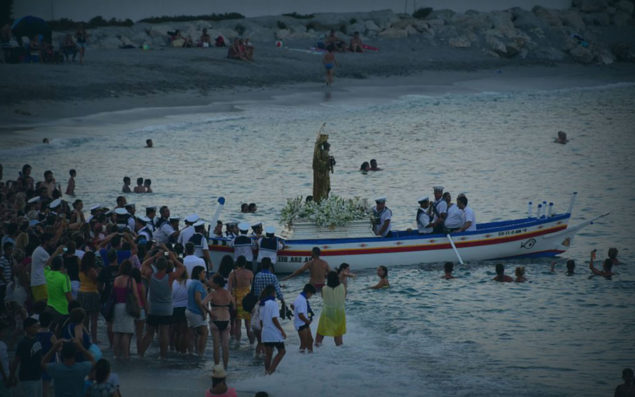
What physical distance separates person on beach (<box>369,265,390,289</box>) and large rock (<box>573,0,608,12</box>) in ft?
209

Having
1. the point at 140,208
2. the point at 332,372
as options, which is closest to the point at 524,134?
the point at 140,208

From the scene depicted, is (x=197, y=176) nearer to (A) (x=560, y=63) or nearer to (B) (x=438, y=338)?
(B) (x=438, y=338)

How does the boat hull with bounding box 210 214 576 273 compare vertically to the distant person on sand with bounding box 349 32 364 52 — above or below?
below

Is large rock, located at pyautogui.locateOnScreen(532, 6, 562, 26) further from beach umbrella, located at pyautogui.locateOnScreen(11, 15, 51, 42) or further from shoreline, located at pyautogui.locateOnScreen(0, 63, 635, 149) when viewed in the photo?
beach umbrella, located at pyautogui.locateOnScreen(11, 15, 51, 42)

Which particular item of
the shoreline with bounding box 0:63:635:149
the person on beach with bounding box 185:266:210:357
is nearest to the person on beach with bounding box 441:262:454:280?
the person on beach with bounding box 185:266:210:357

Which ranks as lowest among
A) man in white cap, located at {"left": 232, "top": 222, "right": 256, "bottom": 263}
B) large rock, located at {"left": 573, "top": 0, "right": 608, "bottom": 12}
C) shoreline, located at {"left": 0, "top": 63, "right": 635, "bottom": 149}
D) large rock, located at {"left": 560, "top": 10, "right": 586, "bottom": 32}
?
man in white cap, located at {"left": 232, "top": 222, "right": 256, "bottom": 263}

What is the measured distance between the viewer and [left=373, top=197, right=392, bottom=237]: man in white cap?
2061 centimetres

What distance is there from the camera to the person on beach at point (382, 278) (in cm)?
1923

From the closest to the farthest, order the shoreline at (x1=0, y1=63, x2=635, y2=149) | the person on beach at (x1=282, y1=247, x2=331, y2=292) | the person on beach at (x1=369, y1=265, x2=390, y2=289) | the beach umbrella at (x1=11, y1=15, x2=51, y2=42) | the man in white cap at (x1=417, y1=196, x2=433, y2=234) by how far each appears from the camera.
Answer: the person on beach at (x1=282, y1=247, x2=331, y2=292)
the person on beach at (x1=369, y1=265, x2=390, y2=289)
the man in white cap at (x1=417, y1=196, x2=433, y2=234)
the shoreline at (x1=0, y1=63, x2=635, y2=149)
the beach umbrella at (x1=11, y1=15, x2=51, y2=42)

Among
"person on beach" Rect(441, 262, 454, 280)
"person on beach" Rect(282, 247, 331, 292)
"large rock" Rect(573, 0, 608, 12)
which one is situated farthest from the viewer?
"large rock" Rect(573, 0, 608, 12)

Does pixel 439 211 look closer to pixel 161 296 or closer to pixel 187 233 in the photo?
pixel 187 233

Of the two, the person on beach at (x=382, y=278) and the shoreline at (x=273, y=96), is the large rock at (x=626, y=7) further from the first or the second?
the person on beach at (x=382, y=278)

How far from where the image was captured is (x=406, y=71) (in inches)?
2117

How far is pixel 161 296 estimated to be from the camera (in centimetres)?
1362
